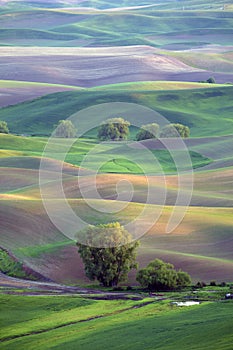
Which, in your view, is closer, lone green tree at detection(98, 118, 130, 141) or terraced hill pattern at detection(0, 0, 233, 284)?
→ terraced hill pattern at detection(0, 0, 233, 284)

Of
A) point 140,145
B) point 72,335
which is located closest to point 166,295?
point 72,335

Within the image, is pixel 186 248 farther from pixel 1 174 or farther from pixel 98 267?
pixel 1 174

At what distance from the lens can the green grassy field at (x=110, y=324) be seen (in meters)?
46.2

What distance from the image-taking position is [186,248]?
2864 inches

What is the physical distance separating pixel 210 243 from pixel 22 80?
118 meters

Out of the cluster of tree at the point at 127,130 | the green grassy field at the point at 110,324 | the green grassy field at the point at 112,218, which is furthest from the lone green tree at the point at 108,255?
the cluster of tree at the point at 127,130

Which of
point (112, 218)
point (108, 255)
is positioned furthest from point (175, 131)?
point (108, 255)

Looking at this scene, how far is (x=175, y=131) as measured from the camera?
139 meters

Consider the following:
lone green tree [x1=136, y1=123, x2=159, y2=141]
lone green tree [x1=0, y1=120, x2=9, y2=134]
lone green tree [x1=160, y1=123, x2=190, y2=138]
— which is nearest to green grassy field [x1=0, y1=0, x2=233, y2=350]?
lone green tree [x1=160, y1=123, x2=190, y2=138]

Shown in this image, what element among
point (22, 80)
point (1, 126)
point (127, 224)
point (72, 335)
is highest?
point (22, 80)

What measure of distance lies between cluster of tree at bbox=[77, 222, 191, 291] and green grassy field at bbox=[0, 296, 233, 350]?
7.82m

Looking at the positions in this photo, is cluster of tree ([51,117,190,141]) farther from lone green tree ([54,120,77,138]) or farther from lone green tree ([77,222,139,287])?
lone green tree ([77,222,139,287])

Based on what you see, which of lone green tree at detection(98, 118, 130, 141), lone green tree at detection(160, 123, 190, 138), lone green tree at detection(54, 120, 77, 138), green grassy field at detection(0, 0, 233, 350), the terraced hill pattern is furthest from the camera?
lone green tree at detection(54, 120, 77, 138)

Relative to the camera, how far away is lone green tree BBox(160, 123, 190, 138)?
457ft
